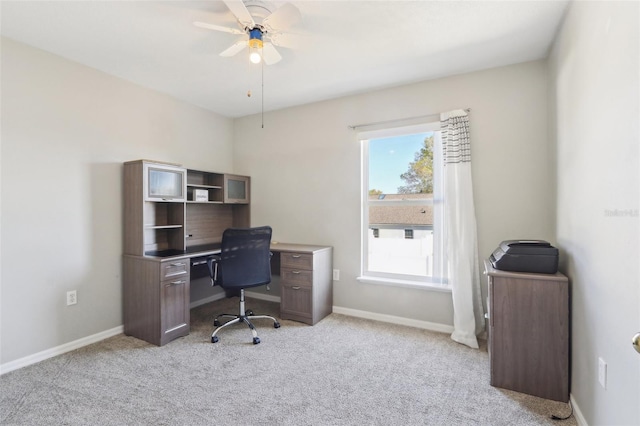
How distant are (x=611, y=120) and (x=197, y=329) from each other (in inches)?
138

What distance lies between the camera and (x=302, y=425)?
174 cm

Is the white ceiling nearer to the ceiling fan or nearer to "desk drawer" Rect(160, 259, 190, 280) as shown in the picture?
the ceiling fan

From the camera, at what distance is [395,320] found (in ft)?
10.9

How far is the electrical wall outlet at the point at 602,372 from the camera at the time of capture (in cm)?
145

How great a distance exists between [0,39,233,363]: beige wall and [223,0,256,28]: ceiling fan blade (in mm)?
1888

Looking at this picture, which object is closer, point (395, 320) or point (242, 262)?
point (242, 262)

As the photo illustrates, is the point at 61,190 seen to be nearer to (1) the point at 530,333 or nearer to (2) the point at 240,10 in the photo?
(2) the point at 240,10

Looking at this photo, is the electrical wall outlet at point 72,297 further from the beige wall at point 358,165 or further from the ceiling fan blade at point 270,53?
the ceiling fan blade at point 270,53

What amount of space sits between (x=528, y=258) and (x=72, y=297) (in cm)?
370

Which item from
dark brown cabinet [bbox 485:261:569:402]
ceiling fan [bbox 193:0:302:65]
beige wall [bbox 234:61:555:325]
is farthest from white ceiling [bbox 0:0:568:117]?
dark brown cabinet [bbox 485:261:569:402]

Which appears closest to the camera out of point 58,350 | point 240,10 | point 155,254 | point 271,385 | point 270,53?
point 240,10

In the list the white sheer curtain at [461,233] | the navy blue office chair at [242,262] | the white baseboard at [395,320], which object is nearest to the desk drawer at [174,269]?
the navy blue office chair at [242,262]

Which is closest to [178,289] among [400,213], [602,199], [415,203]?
[400,213]

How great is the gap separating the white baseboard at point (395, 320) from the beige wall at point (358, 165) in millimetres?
39
